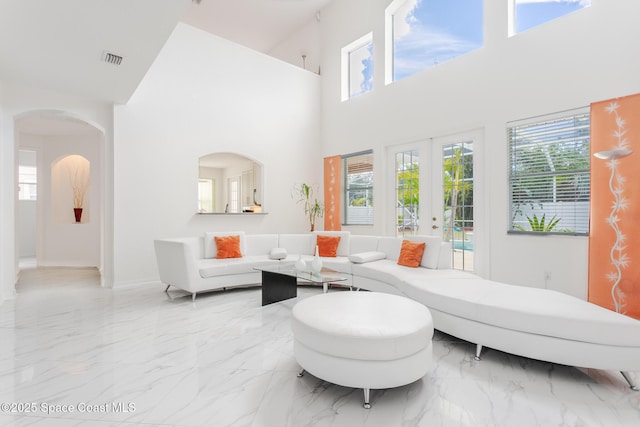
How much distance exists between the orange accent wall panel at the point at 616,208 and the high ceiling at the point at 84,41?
4.22 m

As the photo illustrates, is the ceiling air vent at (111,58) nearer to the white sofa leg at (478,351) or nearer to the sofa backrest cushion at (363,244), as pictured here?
the sofa backrest cushion at (363,244)

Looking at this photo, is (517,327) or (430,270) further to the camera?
(430,270)

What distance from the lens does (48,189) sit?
7.11m

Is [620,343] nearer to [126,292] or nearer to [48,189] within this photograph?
[126,292]

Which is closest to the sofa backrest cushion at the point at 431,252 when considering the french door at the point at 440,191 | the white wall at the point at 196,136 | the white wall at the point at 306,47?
the french door at the point at 440,191

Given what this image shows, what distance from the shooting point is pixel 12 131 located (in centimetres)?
428

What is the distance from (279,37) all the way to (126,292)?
7.25 metres

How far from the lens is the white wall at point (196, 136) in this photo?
16.3 ft

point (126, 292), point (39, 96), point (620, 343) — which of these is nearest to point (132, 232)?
point (126, 292)

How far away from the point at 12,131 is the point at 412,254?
542cm

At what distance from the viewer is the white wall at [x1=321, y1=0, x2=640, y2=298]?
3486mm

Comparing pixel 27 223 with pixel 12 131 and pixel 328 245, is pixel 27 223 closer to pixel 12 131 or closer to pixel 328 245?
pixel 12 131

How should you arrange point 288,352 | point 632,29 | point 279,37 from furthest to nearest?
point 279,37 → point 632,29 → point 288,352

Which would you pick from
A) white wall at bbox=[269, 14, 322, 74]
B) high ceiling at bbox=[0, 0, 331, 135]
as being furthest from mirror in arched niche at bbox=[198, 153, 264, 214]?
high ceiling at bbox=[0, 0, 331, 135]
